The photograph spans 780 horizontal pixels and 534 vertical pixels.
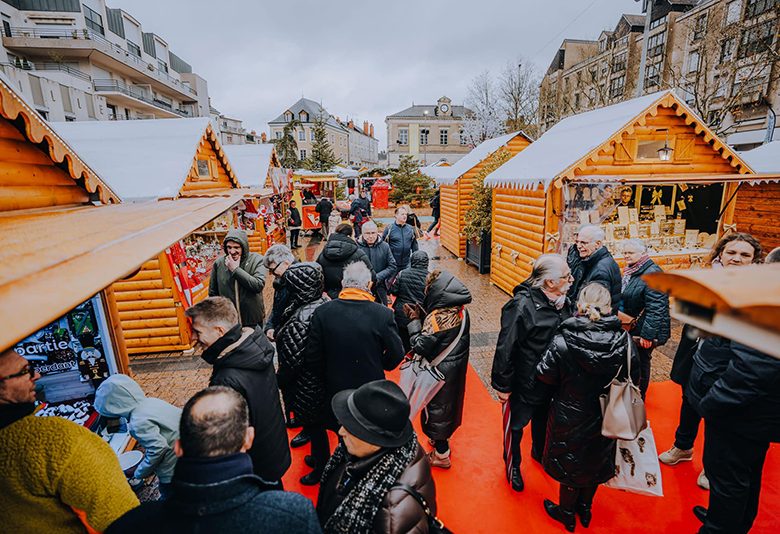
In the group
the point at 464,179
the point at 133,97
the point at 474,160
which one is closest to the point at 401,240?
the point at 464,179

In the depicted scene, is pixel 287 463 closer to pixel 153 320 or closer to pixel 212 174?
pixel 153 320

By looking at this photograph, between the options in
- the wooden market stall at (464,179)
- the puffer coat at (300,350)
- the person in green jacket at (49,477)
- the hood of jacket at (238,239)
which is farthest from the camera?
the wooden market stall at (464,179)

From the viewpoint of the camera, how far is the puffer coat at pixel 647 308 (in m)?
3.73

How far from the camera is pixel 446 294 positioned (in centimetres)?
308

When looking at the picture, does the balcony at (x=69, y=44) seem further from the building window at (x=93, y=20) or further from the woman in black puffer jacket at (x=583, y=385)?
the woman in black puffer jacket at (x=583, y=385)

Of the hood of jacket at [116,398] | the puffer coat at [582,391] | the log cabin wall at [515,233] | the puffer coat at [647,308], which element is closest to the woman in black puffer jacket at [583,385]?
the puffer coat at [582,391]

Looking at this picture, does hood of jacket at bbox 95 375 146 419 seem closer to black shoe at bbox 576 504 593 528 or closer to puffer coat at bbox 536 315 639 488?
puffer coat at bbox 536 315 639 488

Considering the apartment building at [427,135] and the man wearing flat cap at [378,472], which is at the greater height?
the apartment building at [427,135]

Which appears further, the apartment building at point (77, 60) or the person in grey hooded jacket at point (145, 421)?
the apartment building at point (77, 60)

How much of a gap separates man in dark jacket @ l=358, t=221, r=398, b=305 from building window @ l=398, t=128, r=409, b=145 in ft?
173

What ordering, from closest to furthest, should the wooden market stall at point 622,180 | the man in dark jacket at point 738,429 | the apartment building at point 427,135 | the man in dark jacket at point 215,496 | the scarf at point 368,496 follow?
the man in dark jacket at point 215,496 → the scarf at point 368,496 → the man in dark jacket at point 738,429 → the wooden market stall at point 622,180 → the apartment building at point 427,135

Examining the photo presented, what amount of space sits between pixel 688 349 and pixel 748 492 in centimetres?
136

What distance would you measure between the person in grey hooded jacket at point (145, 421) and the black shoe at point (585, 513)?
121 inches

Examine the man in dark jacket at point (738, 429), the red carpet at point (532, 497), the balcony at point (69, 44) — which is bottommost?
the red carpet at point (532, 497)
